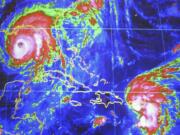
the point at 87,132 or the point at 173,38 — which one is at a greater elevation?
the point at 173,38

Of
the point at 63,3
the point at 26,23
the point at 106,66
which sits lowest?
the point at 106,66

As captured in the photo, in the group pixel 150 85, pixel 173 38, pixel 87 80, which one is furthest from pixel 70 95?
pixel 173 38

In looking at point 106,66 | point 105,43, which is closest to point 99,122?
point 106,66

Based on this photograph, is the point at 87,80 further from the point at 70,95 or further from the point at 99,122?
the point at 99,122

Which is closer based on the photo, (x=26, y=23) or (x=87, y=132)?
(x=87, y=132)

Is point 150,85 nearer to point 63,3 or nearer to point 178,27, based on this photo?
point 178,27

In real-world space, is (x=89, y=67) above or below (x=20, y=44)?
below
